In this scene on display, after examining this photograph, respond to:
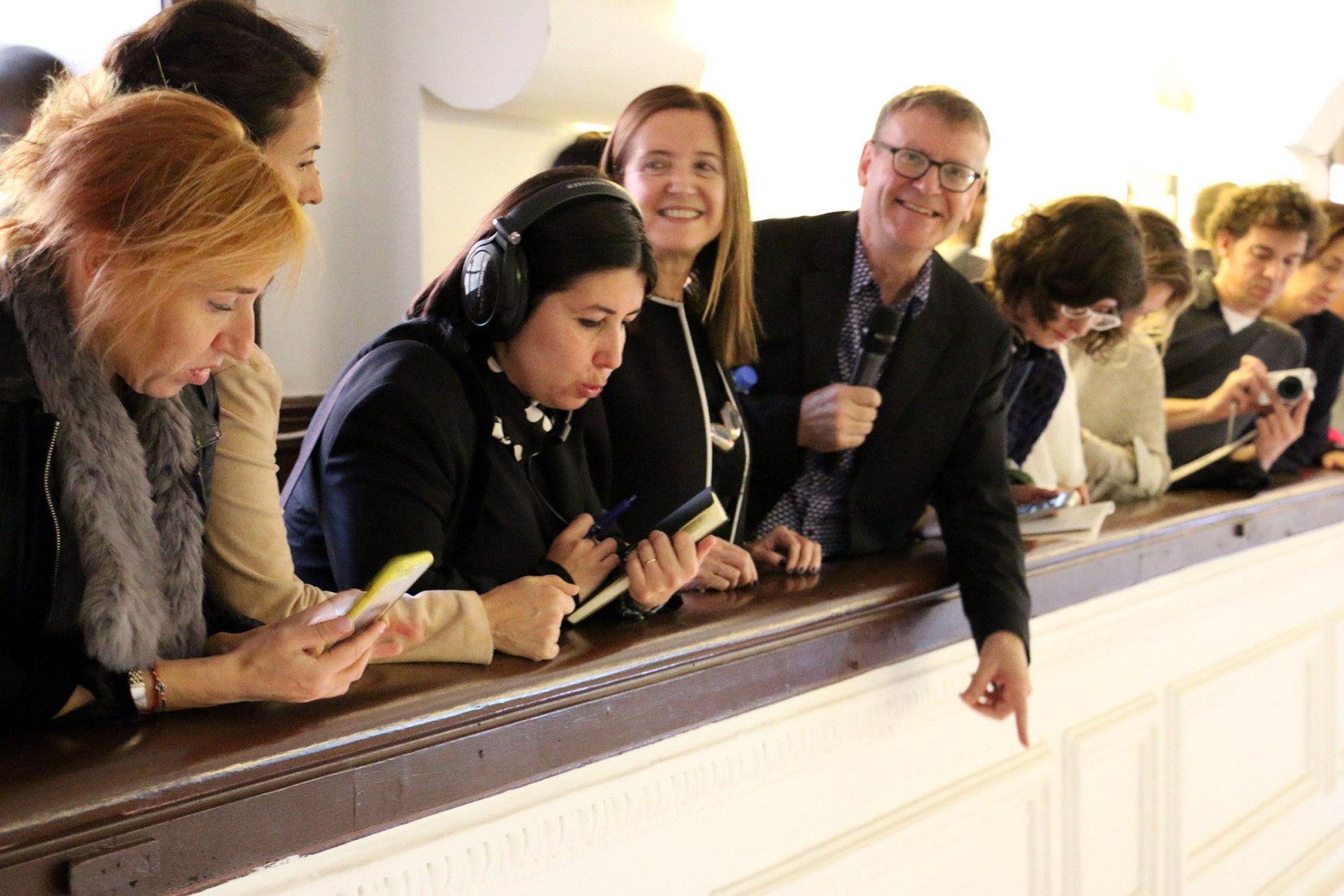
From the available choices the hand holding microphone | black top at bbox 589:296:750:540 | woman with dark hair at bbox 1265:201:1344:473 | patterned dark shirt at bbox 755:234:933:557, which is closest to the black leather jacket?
black top at bbox 589:296:750:540

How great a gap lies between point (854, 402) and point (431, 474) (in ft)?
3.01

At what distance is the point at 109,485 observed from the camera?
1.24m

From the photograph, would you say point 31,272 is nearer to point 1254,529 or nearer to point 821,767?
point 821,767

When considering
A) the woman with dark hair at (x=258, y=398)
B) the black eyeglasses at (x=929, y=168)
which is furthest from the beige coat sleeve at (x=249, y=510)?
the black eyeglasses at (x=929, y=168)

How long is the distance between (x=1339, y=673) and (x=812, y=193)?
2.17 meters

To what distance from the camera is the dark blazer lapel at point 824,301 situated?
8.14ft

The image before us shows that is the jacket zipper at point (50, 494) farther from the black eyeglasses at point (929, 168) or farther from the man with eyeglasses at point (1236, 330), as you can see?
the man with eyeglasses at point (1236, 330)

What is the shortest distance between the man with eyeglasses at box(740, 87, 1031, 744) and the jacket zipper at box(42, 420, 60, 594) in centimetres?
141

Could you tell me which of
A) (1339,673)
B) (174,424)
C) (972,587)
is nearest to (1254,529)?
(1339,673)

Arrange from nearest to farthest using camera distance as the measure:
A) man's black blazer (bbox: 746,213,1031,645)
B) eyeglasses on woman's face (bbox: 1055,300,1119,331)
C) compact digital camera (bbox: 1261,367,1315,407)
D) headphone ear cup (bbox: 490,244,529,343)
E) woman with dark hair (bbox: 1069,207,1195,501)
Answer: headphone ear cup (bbox: 490,244,529,343) < man's black blazer (bbox: 746,213,1031,645) < eyeglasses on woman's face (bbox: 1055,300,1119,331) < woman with dark hair (bbox: 1069,207,1195,501) < compact digital camera (bbox: 1261,367,1315,407)

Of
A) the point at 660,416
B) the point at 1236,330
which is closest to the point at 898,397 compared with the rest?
the point at 660,416

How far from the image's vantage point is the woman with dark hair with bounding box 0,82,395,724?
1198 millimetres

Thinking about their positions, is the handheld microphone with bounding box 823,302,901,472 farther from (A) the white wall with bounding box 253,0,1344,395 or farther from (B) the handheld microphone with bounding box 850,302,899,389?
(A) the white wall with bounding box 253,0,1344,395

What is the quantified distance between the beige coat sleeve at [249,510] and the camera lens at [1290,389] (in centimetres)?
289
